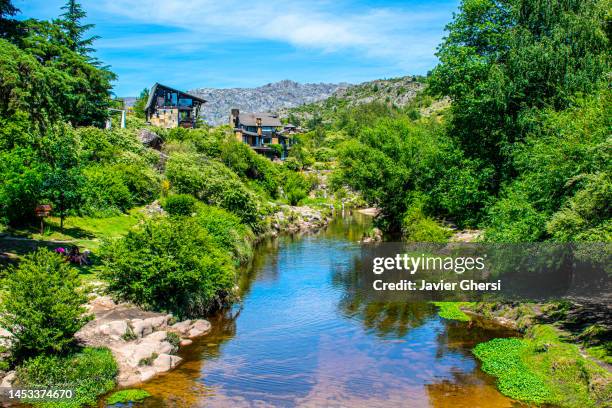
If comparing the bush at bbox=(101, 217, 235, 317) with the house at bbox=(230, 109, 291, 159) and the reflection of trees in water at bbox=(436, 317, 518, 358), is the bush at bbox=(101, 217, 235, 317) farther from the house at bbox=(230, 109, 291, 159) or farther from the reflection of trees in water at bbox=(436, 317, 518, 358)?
the house at bbox=(230, 109, 291, 159)

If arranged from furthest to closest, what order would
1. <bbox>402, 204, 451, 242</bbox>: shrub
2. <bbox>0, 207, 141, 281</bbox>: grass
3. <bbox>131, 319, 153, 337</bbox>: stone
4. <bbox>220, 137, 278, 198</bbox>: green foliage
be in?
<bbox>220, 137, 278, 198</bbox>: green foliage, <bbox>402, 204, 451, 242</bbox>: shrub, <bbox>0, 207, 141, 281</bbox>: grass, <bbox>131, 319, 153, 337</bbox>: stone

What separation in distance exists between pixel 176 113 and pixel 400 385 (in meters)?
82.0

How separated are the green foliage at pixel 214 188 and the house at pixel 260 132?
54089 millimetres

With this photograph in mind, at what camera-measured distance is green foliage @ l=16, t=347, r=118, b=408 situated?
1739 cm

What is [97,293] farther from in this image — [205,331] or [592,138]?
[592,138]

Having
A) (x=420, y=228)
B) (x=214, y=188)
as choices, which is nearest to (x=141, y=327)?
(x=420, y=228)

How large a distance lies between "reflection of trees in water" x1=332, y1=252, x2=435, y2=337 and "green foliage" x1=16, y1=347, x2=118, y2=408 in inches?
520

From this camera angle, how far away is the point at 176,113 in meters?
93.9

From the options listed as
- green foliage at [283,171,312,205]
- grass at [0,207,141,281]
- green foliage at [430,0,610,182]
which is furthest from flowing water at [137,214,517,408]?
green foliage at [283,171,312,205]

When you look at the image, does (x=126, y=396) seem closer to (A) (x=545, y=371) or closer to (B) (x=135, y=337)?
(B) (x=135, y=337)

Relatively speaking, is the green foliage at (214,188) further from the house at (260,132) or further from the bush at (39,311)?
the house at (260,132)

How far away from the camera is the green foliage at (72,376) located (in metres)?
17.4

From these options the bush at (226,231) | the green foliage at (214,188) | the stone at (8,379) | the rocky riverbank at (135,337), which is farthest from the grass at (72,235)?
the stone at (8,379)

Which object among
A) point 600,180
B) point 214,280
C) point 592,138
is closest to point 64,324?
point 214,280
